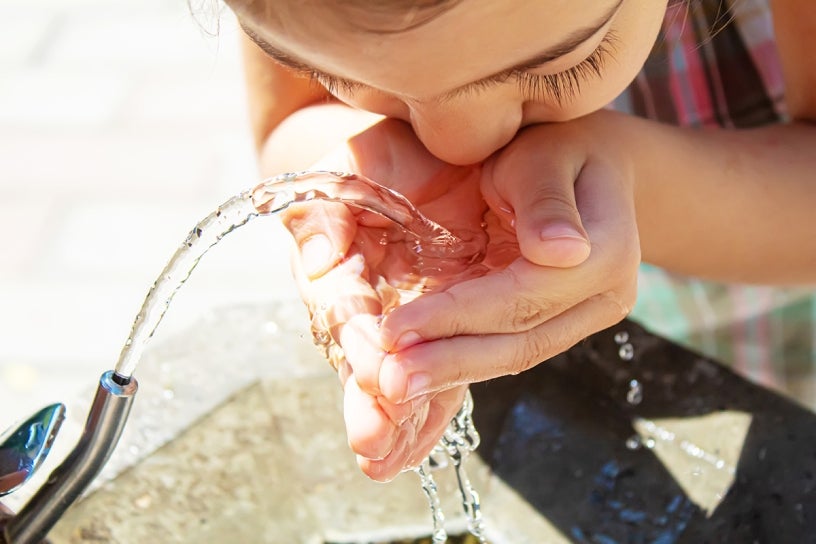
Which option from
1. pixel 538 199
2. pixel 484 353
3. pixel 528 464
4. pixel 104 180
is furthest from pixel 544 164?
pixel 104 180

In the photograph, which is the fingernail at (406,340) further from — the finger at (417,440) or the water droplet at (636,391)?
the water droplet at (636,391)

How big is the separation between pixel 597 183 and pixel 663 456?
38 cm

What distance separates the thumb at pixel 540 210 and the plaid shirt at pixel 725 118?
31cm

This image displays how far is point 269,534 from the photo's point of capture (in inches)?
45.4

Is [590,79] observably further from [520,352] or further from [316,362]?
[316,362]

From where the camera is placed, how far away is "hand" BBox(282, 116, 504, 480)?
Answer: 69cm

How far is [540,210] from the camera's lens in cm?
73

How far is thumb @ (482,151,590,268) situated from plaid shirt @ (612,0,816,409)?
31 centimetres

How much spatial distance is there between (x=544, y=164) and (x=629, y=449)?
404mm

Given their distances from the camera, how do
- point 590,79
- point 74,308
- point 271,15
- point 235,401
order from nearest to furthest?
point 271,15 → point 590,79 → point 235,401 → point 74,308

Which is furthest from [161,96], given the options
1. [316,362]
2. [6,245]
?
[316,362]

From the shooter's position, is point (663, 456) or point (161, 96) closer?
point (663, 456)

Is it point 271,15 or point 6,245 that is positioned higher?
point 271,15

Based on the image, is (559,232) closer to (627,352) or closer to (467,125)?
(467,125)
